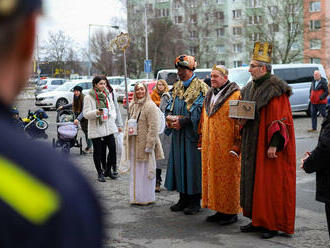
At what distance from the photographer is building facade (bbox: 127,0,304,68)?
56200mm

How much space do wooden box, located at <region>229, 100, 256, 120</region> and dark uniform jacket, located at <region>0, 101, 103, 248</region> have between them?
15.7ft

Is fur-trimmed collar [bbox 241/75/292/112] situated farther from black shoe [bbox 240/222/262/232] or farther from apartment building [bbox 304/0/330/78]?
apartment building [bbox 304/0/330/78]

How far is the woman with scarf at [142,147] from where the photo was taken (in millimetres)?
7374

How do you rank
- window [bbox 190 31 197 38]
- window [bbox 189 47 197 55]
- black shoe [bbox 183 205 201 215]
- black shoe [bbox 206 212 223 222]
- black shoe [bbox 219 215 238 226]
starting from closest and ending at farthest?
black shoe [bbox 219 215 238 226] < black shoe [bbox 206 212 223 222] < black shoe [bbox 183 205 201 215] < window [bbox 190 31 197 38] < window [bbox 189 47 197 55]

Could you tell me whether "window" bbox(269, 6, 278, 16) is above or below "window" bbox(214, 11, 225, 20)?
below

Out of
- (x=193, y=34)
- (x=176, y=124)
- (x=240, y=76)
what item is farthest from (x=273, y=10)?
(x=176, y=124)

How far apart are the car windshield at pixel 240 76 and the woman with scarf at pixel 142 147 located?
39.8 feet

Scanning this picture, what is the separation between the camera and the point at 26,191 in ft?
Result: 2.43

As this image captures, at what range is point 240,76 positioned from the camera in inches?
770

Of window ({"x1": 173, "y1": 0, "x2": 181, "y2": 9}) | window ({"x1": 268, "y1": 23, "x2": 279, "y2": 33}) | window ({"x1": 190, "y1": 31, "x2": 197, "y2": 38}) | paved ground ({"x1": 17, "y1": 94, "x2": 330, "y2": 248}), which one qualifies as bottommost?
paved ground ({"x1": 17, "y1": 94, "x2": 330, "y2": 248})

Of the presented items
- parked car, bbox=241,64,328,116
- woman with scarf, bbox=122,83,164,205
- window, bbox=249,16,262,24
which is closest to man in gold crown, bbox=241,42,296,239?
woman with scarf, bbox=122,83,164,205

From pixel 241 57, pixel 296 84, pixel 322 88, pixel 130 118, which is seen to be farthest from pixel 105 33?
pixel 130 118

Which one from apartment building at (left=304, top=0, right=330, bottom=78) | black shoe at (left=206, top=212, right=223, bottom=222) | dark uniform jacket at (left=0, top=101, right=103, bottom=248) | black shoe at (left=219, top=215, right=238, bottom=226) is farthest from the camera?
apartment building at (left=304, top=0, right=330, bottom=78)

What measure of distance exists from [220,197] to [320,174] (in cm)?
184
